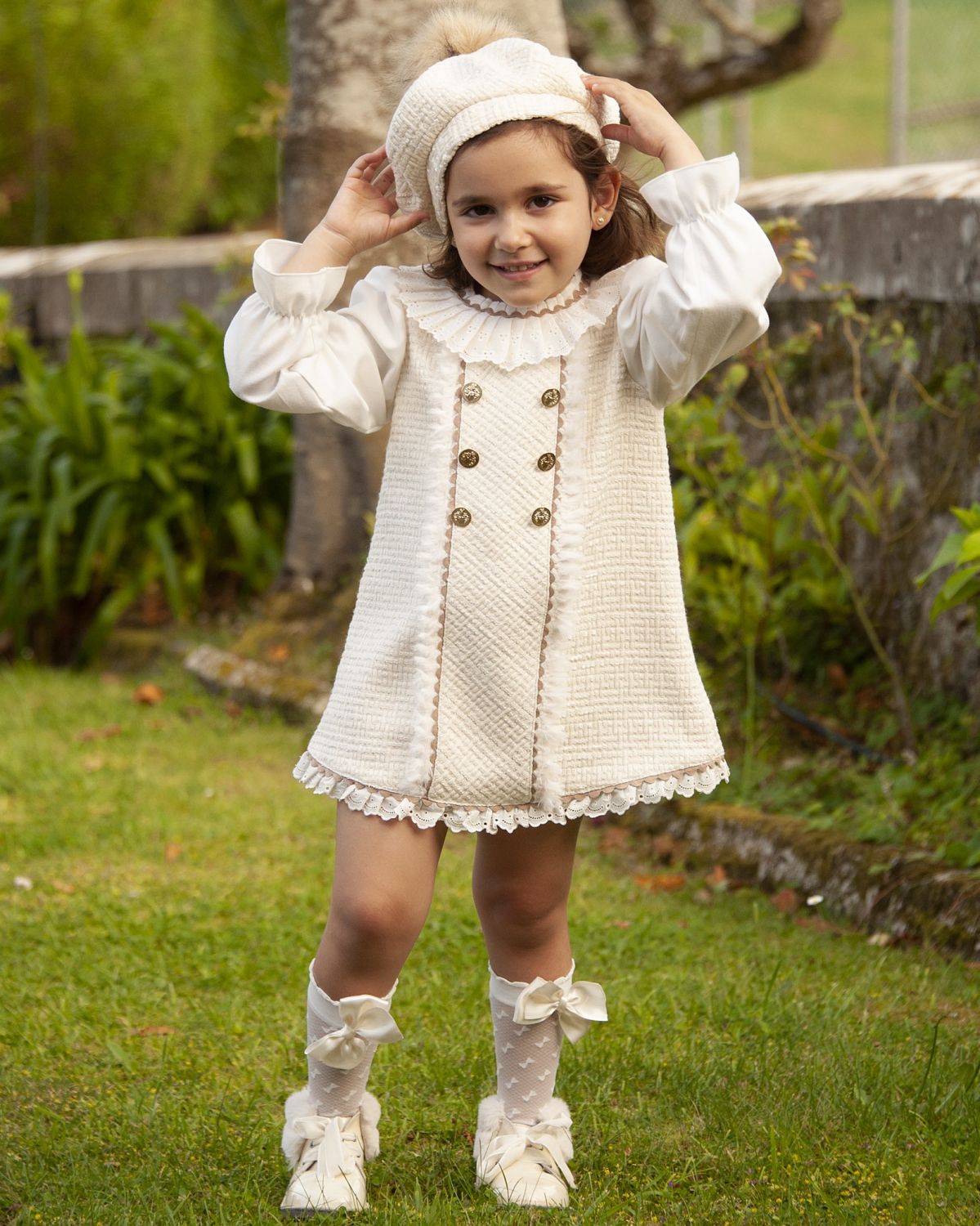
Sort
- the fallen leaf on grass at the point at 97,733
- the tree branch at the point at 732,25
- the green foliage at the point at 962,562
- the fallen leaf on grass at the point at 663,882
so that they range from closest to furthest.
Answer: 1. the green foliage at the point at 962,562
2. the fallen leaf on grass at the point at 663,882
3. the fallen leaf on grass at the point at 97,733
4. the tree branch at the point at 732,25

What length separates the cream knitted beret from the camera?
7.09ft

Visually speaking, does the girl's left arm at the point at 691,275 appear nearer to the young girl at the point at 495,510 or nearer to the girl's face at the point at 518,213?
the young girl at the point at 495,510

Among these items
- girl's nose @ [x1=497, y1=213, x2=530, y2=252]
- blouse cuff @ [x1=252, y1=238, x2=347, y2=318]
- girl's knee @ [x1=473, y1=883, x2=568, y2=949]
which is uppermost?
girl's nose @ [x1=497, y1=213, x2=530, y2=252]

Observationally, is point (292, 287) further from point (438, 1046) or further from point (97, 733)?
point (97, 733)

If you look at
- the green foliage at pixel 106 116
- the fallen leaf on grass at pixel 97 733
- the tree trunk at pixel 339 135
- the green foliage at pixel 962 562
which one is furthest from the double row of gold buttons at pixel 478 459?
the green foliage at pixel 106 116

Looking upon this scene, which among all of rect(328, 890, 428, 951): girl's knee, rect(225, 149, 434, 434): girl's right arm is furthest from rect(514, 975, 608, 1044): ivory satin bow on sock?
rect(225, 149, 434, 434): girl's right arm

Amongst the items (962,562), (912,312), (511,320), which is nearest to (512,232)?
(511,320)

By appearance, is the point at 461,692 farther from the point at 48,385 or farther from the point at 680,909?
the point at 48,385

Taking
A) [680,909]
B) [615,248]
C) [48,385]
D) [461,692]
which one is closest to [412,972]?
[680,909]

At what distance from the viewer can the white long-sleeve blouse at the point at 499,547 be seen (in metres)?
2.24

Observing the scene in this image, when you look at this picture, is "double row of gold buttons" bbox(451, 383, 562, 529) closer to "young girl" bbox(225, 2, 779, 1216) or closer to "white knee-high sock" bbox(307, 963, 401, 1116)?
"young girl" bbox(225, 2, 779, 1216)

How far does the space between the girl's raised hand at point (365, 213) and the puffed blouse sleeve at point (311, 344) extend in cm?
7

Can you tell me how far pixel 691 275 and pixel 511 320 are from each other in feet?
0.95

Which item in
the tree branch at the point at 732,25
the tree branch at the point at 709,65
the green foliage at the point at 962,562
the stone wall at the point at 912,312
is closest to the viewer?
the green foliage at the point at 962,562
